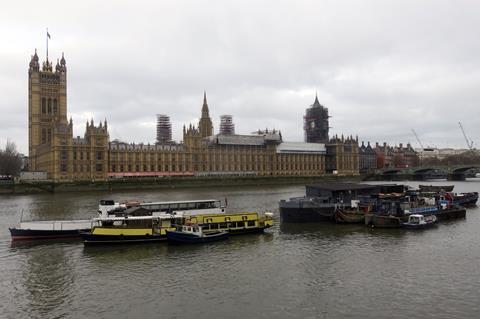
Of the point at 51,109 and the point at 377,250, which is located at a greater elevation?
the point at 51,109

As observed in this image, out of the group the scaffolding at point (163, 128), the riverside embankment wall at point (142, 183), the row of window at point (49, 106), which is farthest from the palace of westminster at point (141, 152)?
the scaffolding at point (163, 128)

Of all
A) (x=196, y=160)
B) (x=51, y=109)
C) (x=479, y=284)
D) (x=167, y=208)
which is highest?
(x=51, y=109)

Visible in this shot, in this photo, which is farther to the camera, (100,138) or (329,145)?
(329,145)

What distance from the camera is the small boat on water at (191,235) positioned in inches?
1454

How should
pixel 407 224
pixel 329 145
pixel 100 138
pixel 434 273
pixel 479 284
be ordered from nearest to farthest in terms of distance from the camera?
pixel 479 284, pixel 434 273, pixel 407 224, pixel 100 138, pixel 329 145

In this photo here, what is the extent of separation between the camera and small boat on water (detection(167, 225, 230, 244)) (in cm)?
3694

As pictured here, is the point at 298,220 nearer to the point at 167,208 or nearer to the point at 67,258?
the point at 167,208

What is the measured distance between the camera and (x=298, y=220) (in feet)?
161

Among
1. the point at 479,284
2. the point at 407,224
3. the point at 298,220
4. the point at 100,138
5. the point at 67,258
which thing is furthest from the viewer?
the point at 100,138

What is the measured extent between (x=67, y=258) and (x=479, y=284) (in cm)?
2860

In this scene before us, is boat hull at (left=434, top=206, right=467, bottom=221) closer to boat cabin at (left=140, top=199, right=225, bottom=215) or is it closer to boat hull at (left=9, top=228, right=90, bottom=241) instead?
boat cabin at (left=140, top=199, right=225, bottom=215)

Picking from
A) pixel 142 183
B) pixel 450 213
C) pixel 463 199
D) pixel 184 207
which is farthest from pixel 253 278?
pixel 142 183

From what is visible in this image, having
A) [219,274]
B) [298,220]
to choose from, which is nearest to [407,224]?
[298,220]

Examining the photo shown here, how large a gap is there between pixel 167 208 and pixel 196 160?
11132 centimetres
